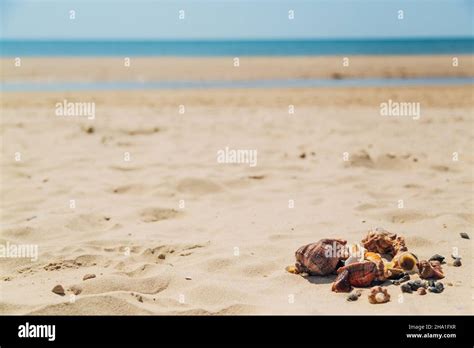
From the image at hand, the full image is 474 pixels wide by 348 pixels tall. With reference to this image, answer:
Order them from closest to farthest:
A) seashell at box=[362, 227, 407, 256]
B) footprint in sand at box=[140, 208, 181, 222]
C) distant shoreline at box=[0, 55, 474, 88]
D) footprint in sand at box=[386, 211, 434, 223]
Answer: seashell at box=[362, 227, 407, 256] → footprint in sand at box=[386, 211, 434, 223] → footprint in sand at box=[140, 208, 181, 222] → distant shoreline at box=[0, 55, 474, 88]

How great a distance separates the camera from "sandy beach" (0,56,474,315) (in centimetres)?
341

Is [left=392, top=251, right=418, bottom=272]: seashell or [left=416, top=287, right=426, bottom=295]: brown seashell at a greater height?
[left=392, top=251, right=418, bottom=272]: seashell

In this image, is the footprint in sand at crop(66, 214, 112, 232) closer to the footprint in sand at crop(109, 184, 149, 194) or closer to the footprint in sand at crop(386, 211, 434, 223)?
the footprint in sand at crop(109, 184, 149, 194)

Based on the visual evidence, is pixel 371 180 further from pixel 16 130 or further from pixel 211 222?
pixel 16 130

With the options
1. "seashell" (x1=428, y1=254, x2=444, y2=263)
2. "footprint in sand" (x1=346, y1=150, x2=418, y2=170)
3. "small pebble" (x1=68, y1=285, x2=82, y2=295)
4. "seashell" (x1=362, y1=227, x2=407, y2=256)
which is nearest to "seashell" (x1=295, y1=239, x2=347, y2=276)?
"seashell" (x1=362, y1=227, x2=407, y2=256)

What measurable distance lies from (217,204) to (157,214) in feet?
1.82

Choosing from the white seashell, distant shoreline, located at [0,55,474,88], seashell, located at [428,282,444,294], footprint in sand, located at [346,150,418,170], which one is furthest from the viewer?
distant shoreline, located at [0,55,474,88]

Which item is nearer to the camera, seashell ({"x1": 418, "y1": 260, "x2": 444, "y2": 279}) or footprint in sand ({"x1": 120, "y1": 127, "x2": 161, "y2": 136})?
seashell ({"x1": 418, "y1": 260, "x2": 444, "y2": 279})

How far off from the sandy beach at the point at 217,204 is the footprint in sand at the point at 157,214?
0.06ft

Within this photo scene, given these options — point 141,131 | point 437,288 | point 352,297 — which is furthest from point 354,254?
point 141,131

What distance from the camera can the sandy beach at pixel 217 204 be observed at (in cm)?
341

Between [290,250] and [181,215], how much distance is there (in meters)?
1.27

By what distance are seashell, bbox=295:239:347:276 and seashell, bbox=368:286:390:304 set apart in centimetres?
36
